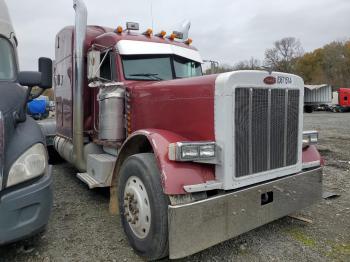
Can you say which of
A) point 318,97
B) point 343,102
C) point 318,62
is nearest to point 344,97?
point 343,102

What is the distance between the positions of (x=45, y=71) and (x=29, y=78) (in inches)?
9.7

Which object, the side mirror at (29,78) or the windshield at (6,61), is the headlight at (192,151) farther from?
the windshield at (6,61)

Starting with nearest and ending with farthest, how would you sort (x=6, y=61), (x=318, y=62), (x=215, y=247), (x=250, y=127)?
(x=250, y=127) → (x=215, y=247) → (x=6, y=61) → (x=318, y=62)

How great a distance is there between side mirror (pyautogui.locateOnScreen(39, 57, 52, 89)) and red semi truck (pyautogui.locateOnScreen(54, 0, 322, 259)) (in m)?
0.79

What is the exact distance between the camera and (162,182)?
3.22 meters

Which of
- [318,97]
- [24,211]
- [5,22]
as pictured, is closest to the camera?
[24,211]

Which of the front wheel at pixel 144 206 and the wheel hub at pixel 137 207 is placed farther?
the wheel hub at pixel 137 207

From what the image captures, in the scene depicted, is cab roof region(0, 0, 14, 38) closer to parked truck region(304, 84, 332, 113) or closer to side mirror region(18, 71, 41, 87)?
side mirror region(18, 71, 41, 87)

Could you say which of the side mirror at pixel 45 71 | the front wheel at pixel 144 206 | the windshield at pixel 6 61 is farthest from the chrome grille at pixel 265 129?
the windshield at pixel 6 61

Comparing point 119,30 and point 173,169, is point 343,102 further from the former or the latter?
point 173,169

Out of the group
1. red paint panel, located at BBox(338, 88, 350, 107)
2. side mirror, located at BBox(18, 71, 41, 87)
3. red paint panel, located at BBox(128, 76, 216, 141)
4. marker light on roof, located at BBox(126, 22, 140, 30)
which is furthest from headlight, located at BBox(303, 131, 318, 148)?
red paint panel, located at BBox(338, 88, 350, 107)

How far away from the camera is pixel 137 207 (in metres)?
3.60

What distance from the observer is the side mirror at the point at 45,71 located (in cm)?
421

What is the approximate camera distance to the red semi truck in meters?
3.24
